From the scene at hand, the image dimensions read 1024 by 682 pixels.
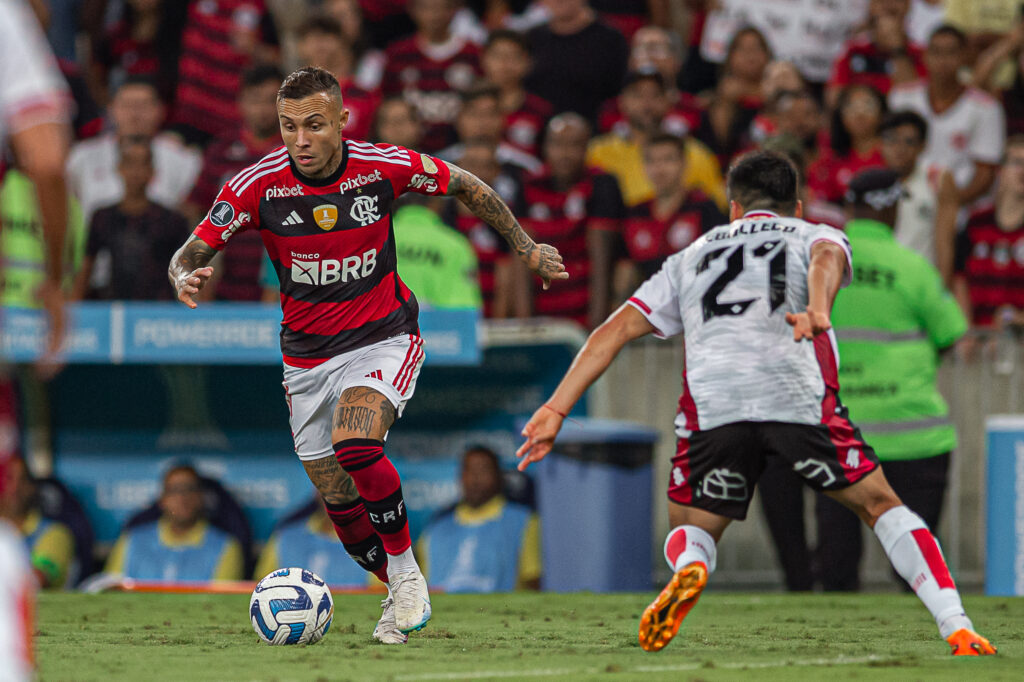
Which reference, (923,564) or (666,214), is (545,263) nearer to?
(923,564)

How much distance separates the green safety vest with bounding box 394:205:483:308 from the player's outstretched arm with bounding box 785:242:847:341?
15.4 ft

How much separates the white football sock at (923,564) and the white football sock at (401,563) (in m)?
2.00

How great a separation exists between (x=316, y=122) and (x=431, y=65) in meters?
6.58

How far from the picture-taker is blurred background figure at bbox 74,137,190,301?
11.1 m

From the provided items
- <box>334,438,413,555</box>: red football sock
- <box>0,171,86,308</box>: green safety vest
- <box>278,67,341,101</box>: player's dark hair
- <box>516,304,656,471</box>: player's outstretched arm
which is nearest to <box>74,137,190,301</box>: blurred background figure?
<box>0,171,86,308</box>: green safety vest

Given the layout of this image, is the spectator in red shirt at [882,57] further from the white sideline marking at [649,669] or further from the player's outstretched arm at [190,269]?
the white sideline marking at [649,669]

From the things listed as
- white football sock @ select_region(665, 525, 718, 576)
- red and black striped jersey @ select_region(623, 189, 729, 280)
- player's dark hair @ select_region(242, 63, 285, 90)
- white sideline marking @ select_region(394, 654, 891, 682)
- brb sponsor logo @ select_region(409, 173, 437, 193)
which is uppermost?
player's dark hair @ select_region(242, 63, 285, 90)

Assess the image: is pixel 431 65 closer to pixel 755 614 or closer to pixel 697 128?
pixel 697 128

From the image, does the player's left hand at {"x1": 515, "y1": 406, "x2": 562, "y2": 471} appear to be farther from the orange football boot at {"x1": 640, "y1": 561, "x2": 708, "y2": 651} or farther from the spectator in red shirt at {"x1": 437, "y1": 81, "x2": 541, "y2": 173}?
the spectator in red shirt at {"x1": 437, "y1": 81, "x2": 541, "y2": 173}

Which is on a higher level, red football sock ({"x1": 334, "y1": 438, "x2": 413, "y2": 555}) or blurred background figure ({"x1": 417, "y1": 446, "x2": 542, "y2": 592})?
red football sock ({"x1": 334, "y1": 438, "x2": 413, "y2": 555})

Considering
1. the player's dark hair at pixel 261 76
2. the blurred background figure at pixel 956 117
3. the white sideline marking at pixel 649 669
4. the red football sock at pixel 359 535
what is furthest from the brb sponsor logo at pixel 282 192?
the blurred background figure at pixel 956 117

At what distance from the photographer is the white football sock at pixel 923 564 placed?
5.59 metres

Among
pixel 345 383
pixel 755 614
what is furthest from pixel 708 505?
pixel 755 614

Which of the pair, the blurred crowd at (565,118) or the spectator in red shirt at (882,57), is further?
the spectator in red shirt at (882,57)
